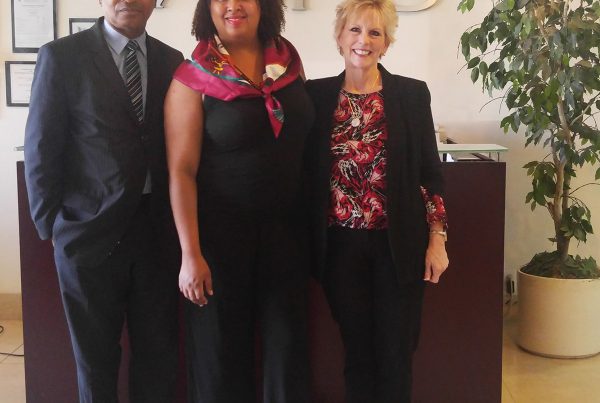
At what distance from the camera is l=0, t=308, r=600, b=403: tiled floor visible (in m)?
2.59

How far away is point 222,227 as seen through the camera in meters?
1.64

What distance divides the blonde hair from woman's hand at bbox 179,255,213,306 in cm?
71

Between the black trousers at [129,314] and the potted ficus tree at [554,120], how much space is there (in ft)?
5.27

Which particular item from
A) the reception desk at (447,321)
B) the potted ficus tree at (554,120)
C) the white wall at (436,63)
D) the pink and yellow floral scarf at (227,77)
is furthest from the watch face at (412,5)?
the pink and yellow floral scarf at (227,77)

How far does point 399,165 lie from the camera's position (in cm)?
170

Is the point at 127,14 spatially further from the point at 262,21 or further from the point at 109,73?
the point at 262,21

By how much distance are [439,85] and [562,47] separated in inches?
34.8

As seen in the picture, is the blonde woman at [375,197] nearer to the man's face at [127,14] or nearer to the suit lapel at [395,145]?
the suit lapel at [395,145]

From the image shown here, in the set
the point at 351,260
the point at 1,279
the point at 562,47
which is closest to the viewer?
the point at 351,260

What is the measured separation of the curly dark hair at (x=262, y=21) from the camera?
1.65 metres

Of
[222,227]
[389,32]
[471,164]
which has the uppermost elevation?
[389,32]

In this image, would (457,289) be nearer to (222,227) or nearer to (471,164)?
(471,164)

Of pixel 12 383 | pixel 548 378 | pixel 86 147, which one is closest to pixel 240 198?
pixel 86 147

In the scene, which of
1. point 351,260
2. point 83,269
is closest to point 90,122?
point 83,269
